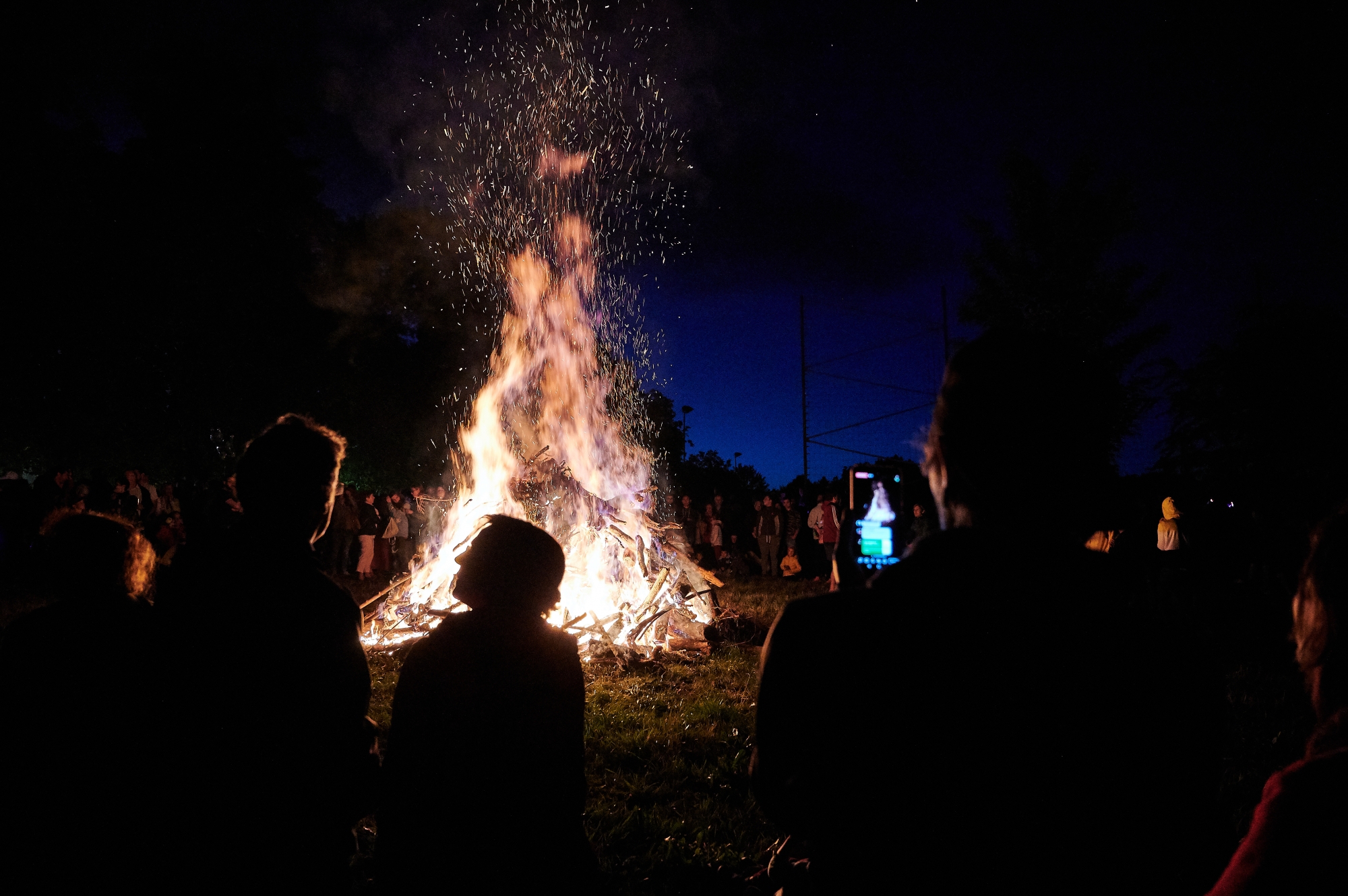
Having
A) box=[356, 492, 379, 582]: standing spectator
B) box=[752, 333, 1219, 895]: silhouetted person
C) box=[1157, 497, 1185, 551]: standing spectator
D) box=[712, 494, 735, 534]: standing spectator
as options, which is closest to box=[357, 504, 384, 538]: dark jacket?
box=[356, 492, 379, 582]: standing spectator

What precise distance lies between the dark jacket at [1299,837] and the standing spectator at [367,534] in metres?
15.2

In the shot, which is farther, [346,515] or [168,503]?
[346,515]

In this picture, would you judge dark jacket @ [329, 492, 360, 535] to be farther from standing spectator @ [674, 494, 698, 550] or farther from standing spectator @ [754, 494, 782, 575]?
standing spectator @ [754, 494, 782, 575]

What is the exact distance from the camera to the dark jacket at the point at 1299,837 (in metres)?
1.01

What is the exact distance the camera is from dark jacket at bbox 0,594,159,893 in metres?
1.97

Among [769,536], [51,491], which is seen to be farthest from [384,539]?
[769,536]

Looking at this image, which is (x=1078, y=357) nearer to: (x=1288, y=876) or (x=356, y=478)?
(x=1288, y=876)

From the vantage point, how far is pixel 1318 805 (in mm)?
1031

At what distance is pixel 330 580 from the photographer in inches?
85.1

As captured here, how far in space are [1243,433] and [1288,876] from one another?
17793mm

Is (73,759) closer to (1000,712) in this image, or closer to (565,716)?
(565,716)

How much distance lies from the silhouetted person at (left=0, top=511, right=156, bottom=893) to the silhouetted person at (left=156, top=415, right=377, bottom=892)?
165mm

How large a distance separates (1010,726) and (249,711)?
195 centimetres

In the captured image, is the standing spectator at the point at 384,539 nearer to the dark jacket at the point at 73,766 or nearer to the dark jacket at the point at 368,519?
the dark jacket at the point at 368,519
